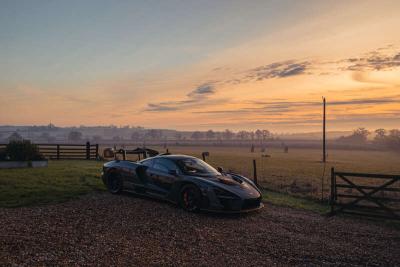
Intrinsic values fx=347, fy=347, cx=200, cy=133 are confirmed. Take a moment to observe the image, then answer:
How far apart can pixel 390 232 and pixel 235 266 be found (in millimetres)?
5182

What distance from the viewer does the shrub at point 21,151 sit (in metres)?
20.8

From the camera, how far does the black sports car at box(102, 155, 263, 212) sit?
9547mm

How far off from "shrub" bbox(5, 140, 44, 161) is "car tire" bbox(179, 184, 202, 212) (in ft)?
49.0

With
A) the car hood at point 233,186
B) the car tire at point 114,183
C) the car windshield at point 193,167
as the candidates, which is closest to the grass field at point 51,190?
the car tire at point 114,183

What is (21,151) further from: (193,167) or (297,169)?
(297,169)

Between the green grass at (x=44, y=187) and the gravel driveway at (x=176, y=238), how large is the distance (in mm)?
1102

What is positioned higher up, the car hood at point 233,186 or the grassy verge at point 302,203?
the car hood at point 233,186

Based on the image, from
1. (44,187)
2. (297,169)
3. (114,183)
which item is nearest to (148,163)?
(114,183)

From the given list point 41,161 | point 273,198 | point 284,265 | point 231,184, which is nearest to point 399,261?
point 284,265

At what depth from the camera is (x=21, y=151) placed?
21031mm

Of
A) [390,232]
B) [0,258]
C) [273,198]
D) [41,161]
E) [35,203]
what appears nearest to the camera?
[0,258]

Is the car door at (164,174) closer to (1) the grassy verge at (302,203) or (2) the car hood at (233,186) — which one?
(2) the car hood at (233,186)

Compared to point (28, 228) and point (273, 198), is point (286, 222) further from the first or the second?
point (28, 228)

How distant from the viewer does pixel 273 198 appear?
1382 centimetres
